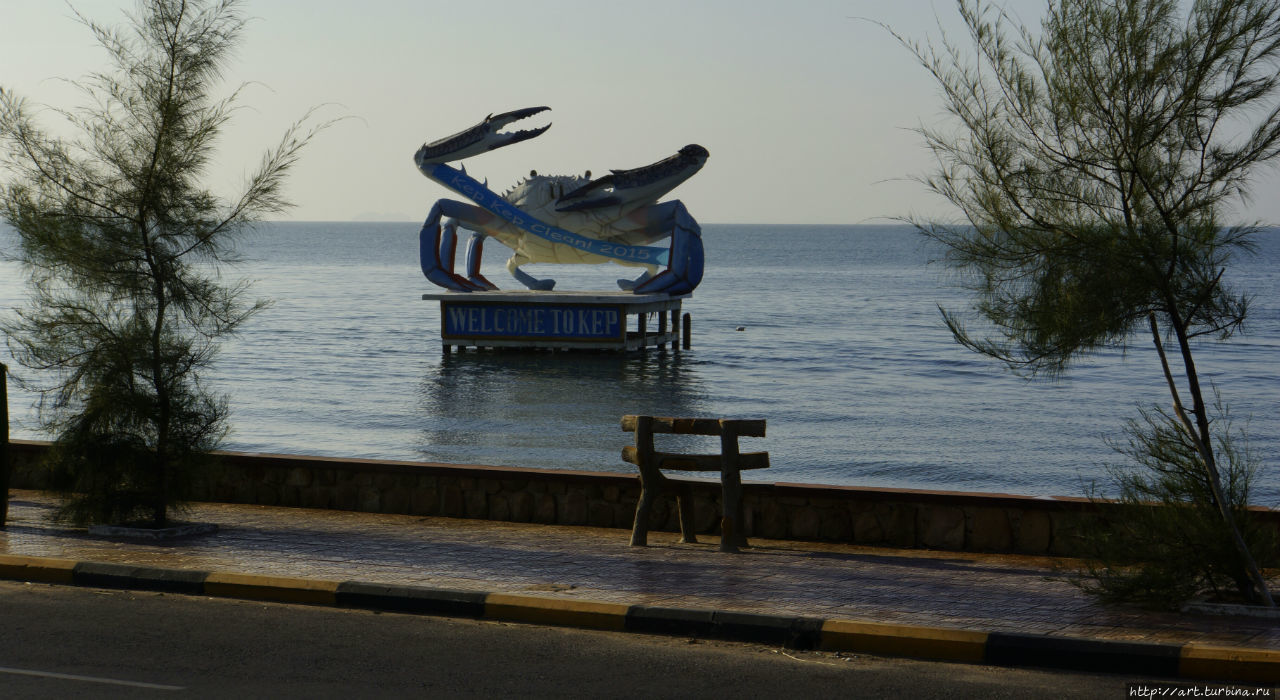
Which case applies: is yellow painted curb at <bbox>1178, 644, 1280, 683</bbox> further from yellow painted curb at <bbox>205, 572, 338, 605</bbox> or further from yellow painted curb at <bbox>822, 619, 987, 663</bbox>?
yellow painted curb at <bbox>205, 572, 338, 605</bbox>

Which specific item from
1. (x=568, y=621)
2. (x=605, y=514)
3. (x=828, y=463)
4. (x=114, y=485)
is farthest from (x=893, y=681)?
(x=828, y=463)

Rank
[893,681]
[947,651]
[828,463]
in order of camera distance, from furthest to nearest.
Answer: [828,463] → [947,651] → [893,681]

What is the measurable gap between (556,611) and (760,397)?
25.2 m

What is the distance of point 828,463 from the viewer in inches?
835

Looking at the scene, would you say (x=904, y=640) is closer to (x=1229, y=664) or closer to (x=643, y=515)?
(x=1229, y=664)

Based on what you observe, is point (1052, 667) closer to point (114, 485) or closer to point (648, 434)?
point (648, 434)

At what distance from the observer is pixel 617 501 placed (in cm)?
1085

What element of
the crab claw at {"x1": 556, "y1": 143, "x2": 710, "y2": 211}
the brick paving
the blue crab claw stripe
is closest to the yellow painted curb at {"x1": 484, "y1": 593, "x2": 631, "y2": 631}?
the brick paving

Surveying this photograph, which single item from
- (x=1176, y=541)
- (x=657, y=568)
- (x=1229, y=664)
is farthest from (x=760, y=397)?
(x=1229, y=664)

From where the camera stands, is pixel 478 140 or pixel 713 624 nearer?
pixel 713 624

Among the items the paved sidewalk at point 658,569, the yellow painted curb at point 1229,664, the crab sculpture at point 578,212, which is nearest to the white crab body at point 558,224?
the crab sculpture at point 578,212

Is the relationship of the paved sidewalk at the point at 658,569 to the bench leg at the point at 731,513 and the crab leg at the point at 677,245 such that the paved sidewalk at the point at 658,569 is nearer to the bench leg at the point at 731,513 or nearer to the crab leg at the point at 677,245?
the bench leg at the point at 731,513

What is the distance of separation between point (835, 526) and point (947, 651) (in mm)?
3379

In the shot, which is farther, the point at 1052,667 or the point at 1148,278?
the point at 1148,278
